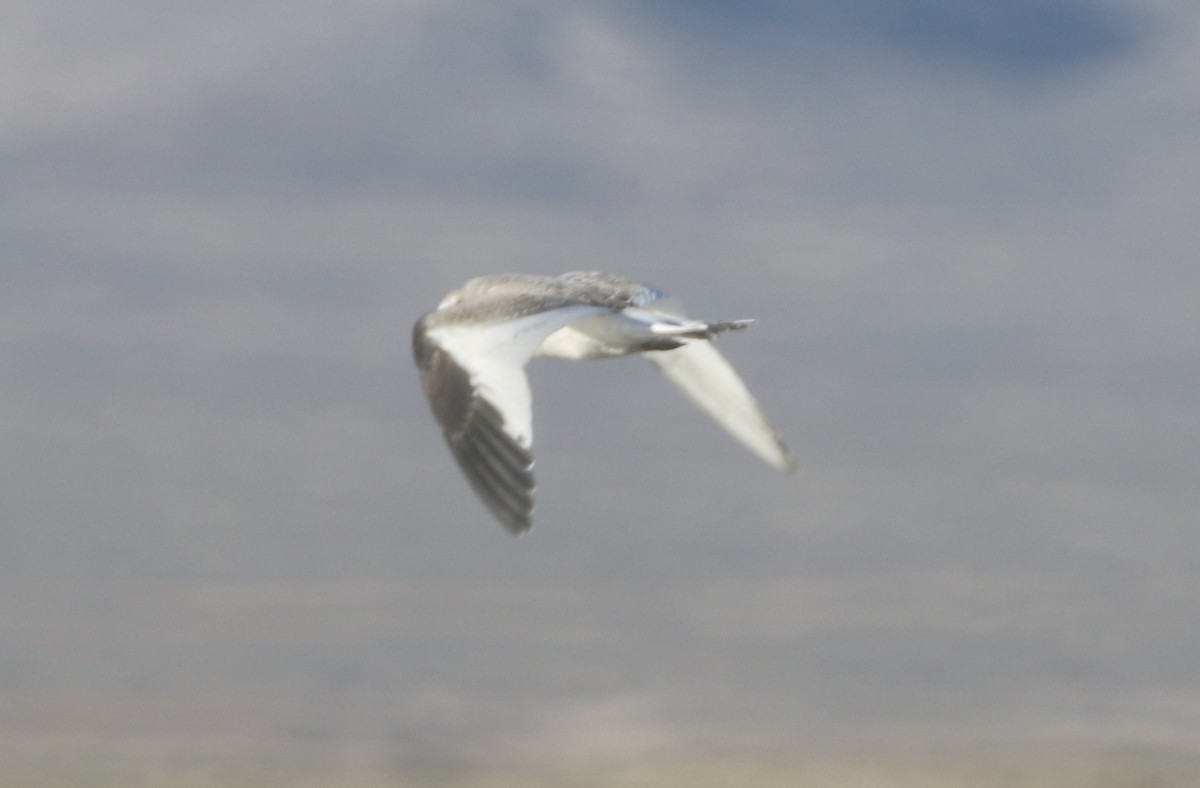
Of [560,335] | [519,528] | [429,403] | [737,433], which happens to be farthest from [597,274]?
[519,528]

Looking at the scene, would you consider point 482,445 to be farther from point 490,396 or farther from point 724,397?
point 724,397

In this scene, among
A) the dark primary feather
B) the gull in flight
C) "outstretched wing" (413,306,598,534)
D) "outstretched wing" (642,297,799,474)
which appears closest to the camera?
the dark primary feather

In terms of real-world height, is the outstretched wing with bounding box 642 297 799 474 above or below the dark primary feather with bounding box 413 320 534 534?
above

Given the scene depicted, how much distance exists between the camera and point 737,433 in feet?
141

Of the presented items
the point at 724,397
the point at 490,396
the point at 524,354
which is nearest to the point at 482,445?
the point at 490,396

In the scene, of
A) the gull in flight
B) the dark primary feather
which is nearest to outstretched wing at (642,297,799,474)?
the gull in flight

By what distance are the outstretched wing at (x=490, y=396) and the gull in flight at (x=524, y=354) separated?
0.02 metres

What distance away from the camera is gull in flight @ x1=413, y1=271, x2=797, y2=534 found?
28.6 meters

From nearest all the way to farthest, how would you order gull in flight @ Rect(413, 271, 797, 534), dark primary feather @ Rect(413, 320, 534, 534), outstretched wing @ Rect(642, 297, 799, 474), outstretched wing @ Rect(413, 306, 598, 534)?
1. dark primary feather @ Rect(413, 320, 534, 534)
2. outstretched wing @ Rect(413, 306, 598, 534)
3. gull in flight @ Rect(413, 271, 797, 534)
4. outstretched wing @ Rect(642, 297, 799, 474)

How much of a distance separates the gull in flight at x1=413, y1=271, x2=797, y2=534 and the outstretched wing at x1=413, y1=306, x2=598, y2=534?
0.07ft

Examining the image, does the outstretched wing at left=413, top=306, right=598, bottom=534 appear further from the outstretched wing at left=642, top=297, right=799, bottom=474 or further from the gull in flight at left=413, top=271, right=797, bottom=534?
the outstretched wing at left=642, top=297, right=799, bottom=474

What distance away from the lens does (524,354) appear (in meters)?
31.3

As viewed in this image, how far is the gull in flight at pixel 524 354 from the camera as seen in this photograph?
28594mm

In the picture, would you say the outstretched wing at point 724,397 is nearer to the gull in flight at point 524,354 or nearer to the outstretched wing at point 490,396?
the gull in flight at point 524,354
